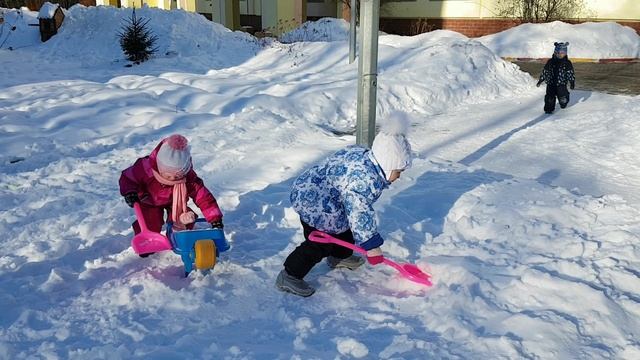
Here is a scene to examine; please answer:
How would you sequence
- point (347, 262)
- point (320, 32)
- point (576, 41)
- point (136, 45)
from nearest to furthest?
point (347, 262)
point (136, 45)
point (576, 41)
point (320, 32)

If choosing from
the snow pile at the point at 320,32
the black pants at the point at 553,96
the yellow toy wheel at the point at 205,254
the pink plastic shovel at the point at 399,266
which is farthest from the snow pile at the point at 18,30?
the pink plastic shovel at the point at 399,266

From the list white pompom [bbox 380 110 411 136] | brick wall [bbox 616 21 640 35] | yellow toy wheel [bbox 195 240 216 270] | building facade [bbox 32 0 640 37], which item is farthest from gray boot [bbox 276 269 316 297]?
brick wall [bbox 616 21 640 35]

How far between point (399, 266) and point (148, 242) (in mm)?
1451

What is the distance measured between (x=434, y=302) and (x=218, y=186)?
2348 mm

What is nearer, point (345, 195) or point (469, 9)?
point (345, 195)

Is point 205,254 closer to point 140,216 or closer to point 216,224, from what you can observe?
point 216,224

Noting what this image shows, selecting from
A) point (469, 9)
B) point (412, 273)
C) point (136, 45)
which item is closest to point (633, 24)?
point (469, 9)

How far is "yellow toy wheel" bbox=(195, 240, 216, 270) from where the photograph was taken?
2.87 metres

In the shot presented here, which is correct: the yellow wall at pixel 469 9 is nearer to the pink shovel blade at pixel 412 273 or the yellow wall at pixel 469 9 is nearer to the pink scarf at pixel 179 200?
the pink shovel blade at pixel 412 273

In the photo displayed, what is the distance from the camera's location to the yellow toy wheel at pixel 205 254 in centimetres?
287

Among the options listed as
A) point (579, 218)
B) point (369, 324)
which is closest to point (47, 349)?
point (369, 324)

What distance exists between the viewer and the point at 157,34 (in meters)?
14.2

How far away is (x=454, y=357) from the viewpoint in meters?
2.33

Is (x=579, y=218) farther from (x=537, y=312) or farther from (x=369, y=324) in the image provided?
(x=369, y=324)
